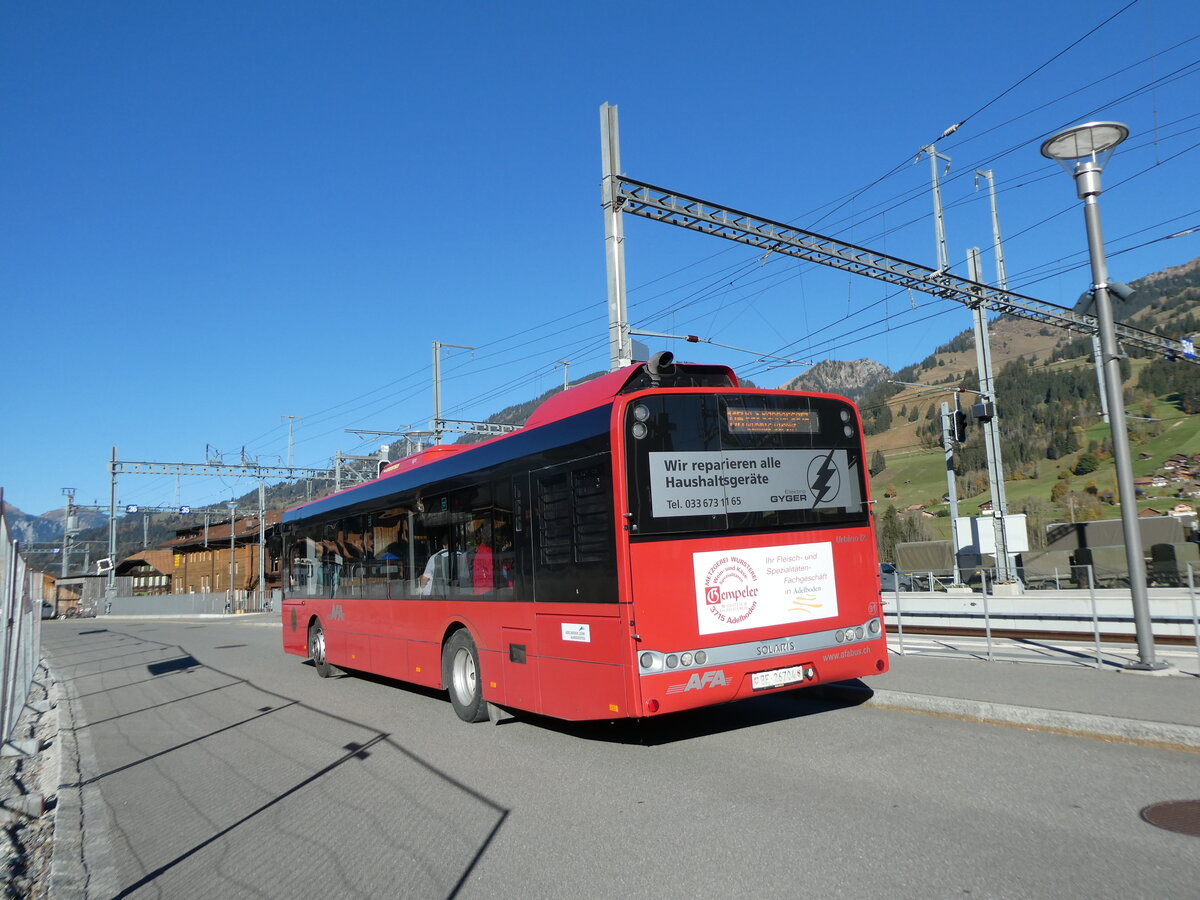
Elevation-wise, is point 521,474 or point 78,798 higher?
point 521,474

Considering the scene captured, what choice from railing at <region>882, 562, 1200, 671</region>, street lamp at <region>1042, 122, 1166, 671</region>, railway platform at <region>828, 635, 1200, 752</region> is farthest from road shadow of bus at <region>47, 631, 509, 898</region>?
railing at <region>882, 562, 1200, 671</region>

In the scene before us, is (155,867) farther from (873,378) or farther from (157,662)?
(873,378)

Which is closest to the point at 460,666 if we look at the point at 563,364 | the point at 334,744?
the point at 334,744

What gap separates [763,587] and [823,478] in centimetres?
134

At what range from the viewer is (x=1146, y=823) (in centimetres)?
505

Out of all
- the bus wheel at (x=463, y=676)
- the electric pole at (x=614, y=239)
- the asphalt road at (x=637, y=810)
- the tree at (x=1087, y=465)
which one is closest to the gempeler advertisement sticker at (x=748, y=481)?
the asphalt road at (x=637, y=810)

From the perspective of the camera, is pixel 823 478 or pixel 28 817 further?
pixel 823 478

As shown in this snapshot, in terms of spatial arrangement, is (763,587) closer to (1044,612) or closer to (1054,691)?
(1054,691)

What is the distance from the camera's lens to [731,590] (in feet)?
24.9

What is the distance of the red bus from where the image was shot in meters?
7.25

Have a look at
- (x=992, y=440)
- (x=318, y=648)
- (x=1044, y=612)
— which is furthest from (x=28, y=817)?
(x=992, y=440)

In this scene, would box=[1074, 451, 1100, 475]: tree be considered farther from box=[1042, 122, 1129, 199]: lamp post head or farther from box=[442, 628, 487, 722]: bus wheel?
box=[442, 628, 487, 722]: bus wheel

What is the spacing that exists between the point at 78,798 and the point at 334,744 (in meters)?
2.33

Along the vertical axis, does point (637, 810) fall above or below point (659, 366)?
below
